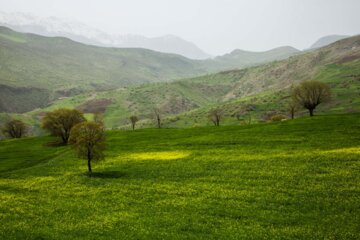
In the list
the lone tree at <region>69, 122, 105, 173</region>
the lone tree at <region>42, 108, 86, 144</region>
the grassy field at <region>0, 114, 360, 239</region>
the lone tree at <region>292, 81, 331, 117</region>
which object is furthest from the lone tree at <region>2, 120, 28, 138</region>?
the lone tree at <region>292, 81, 331, 117</region>

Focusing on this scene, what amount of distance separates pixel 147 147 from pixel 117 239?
155 ft

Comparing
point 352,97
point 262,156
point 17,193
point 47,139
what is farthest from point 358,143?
point 352,97

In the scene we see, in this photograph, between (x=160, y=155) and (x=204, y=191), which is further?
(x=160, y=155)

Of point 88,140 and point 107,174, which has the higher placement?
point 88,140

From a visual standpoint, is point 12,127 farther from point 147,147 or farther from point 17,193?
point 17,193

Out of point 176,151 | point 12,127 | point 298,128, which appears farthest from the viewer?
point 12,127

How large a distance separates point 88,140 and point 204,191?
22.9 meters

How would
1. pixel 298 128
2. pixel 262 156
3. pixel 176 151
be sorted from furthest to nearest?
1. pixel 298 128
2. pixel 176 151
3. pixel 262 156

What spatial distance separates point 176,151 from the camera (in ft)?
221

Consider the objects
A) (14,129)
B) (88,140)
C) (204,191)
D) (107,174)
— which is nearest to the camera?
(204,191)

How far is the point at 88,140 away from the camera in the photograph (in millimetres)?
53438

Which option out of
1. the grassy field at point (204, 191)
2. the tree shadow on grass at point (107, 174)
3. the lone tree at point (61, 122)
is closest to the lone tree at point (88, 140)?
the tree shadow on grass at point (107, 174)

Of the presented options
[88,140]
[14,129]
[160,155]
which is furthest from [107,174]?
[14,129]

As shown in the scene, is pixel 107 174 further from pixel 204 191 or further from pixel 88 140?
pixel 204 191
